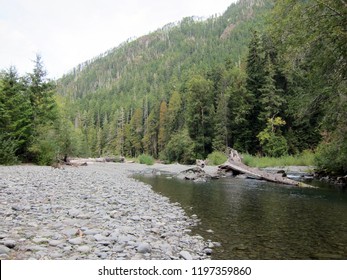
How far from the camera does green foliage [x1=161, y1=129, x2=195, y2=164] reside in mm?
52656

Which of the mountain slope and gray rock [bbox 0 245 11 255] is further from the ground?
the mountain slope

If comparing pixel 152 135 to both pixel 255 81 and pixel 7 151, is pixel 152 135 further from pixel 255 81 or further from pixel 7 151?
pixel 7 151

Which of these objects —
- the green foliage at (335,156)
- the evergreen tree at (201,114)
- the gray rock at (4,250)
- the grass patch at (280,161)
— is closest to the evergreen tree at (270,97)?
the grass patch at (280,161)

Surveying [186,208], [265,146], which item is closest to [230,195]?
[186,208]

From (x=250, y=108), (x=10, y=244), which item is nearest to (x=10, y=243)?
(x=10, y=244)

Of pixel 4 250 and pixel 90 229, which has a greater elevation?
pixel 4 250

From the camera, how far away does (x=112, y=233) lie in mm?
5145

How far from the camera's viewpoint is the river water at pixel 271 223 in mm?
5285

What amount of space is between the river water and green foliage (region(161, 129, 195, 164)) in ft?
133

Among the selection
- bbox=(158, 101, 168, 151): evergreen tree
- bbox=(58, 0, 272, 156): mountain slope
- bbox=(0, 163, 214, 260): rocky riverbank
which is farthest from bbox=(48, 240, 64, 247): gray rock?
bbox=(158, 101, 168, 151): evergreen tree

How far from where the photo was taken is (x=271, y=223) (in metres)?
7.30

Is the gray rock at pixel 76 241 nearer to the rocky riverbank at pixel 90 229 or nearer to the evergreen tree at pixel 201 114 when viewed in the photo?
the rocky riverbank at pixel 90 229

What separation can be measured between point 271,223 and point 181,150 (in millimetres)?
48681

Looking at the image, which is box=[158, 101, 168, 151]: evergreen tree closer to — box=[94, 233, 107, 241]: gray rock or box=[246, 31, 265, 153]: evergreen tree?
box=[246, 31, 265, 153]: evergreen tree
